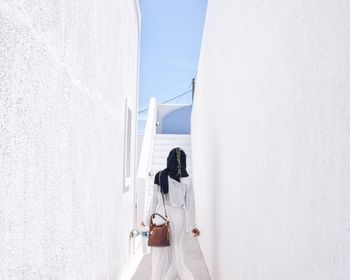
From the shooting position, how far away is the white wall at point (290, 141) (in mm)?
1269

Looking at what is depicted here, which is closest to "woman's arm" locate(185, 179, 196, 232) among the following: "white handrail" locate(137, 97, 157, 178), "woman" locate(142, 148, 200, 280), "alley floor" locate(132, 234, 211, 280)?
"woman" locate(142, 148, 200, 280)

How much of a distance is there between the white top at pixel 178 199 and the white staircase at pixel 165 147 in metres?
5.49

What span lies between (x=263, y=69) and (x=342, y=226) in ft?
A: 4.32

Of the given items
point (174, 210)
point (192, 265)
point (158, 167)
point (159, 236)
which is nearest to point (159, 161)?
point (158, 167)

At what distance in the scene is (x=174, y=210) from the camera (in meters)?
4.52

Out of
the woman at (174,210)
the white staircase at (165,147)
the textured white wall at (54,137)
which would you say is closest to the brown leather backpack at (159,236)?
the woman at (174,210)

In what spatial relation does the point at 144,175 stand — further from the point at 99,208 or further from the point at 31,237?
the point at 31,237

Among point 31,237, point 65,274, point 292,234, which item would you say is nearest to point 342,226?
point 292,234

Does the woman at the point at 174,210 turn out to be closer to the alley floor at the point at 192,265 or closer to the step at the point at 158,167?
the alley floor at the point at 192,265

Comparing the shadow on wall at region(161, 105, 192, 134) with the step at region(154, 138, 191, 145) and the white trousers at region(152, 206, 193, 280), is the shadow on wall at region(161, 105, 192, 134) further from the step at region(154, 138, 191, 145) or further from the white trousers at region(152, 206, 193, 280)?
the white trousers at region(152, 206, 193, 280)

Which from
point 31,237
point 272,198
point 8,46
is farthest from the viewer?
point 272,198

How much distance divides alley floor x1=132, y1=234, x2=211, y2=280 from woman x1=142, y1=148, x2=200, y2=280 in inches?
28.6

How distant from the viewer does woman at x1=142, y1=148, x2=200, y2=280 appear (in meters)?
4.44

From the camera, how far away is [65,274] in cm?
189
